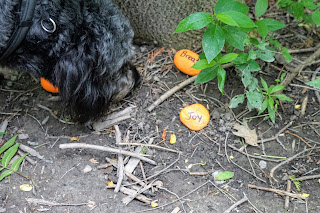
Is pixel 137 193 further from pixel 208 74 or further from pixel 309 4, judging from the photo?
pixel 309 4

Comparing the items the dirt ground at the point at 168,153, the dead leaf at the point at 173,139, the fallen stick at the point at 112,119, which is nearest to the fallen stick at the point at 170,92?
the dirt ground at the point at 168,153

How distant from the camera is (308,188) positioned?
2.55 m

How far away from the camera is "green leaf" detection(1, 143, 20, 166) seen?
2626 mm

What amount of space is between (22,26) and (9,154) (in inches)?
41.1

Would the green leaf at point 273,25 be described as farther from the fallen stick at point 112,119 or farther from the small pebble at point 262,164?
the fallen stick at point 112,119

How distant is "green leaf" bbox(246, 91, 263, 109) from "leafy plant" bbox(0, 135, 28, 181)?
1897 millimetres

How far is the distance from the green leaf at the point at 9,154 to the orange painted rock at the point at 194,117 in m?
1.41

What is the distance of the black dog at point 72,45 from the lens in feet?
7.77

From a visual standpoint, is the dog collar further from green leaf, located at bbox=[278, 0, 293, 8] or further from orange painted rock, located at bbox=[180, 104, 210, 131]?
green leaf, located at bbox=[278, 0, 293, 8]

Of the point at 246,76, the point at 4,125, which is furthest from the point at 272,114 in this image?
the point at 4,125

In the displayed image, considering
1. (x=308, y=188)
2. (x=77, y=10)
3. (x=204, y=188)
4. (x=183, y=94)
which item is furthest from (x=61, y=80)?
(x=308, y=188)

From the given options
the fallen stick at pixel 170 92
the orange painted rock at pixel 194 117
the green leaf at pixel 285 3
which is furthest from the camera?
the green leaf at pixel 285 3

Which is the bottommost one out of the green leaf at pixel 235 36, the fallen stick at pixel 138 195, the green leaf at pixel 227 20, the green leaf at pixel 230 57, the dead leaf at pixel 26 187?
the fallen stick at pixel 138 195

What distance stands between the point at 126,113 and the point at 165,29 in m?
A: 0.97
